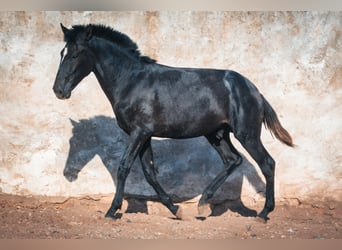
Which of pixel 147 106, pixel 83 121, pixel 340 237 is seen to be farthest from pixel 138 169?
pixel 340 237

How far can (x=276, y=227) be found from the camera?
8344mm

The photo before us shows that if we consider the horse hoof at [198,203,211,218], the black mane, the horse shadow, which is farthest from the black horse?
the horse shadow

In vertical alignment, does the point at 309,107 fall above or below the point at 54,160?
above

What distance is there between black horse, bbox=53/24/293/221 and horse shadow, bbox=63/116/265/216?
117cm

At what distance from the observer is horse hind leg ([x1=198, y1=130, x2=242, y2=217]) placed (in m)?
8.52

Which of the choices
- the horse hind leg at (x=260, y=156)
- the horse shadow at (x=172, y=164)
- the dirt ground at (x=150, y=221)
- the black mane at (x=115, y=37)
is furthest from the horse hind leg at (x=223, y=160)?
the black mane at (x=115, y=37)

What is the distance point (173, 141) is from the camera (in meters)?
9.63

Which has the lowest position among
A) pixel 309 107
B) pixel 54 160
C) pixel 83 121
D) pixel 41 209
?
pixel 41 209

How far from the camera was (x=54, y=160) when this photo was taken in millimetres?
9586

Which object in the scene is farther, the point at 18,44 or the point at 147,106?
the point at 18,44

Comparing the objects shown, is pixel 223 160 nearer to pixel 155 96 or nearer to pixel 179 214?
pixel 179 214

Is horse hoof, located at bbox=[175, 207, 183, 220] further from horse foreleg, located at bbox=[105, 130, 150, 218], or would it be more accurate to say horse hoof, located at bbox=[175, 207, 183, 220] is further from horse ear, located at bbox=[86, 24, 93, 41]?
horse ear, located at bbox=[86, 24, 93, 41]

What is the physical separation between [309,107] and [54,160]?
386 cm

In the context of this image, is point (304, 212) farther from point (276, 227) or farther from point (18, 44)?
point (18, 44)
